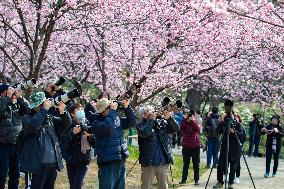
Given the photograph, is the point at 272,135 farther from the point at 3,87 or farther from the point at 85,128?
the point at 3,87

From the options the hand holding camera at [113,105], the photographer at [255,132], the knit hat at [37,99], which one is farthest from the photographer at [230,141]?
the photographer at [255,132]

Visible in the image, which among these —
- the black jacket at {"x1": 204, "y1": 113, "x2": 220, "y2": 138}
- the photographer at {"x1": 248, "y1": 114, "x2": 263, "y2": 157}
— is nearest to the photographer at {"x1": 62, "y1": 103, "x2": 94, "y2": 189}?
the black jacket at {"x1": 204, "y1": 113, "x2": 220, "y2": 138}

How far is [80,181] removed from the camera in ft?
23.9

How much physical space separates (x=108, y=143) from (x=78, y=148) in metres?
0.75

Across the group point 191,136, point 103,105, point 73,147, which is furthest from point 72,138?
point 191,136

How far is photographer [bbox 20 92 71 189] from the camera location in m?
6.21

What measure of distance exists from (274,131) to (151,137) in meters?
5.43

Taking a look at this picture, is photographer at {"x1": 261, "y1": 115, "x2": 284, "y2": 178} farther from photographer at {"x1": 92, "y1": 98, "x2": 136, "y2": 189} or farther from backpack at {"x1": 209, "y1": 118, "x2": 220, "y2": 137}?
photographer at {"x1": 92, "y1": 98, "x2": 136, "y2": 189}

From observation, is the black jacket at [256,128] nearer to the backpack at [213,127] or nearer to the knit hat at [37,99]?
the backpack at [213,127]

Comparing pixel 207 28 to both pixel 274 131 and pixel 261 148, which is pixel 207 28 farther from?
pixel 261 148

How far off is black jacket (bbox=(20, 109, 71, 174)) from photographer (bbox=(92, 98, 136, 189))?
0.62m

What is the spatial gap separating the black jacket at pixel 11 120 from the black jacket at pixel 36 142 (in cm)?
102

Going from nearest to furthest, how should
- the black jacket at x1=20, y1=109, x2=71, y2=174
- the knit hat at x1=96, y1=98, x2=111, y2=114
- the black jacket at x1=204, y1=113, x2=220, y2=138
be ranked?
the black jacket at x1=20, y1=109, x2=71, y2=174
the knit hat at x1=96, y1=98, x2=111, y2=114
the black jacket at x1=204, y1=113, x2=220, y2=138

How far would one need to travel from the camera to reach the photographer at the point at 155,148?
798 centimetres
